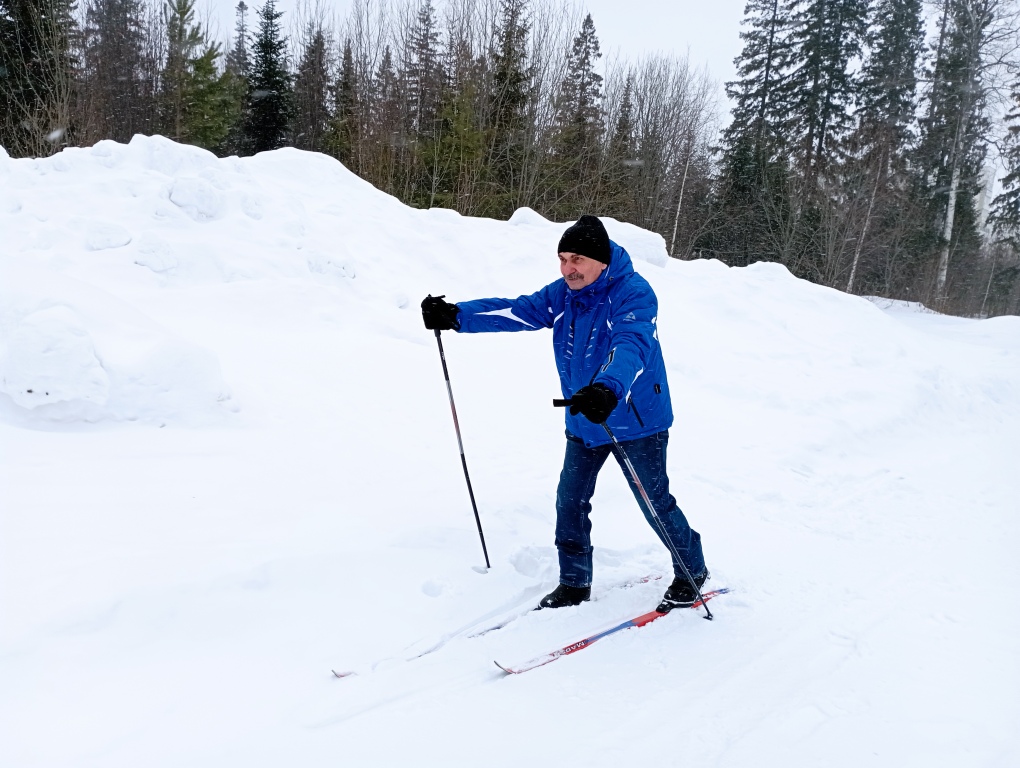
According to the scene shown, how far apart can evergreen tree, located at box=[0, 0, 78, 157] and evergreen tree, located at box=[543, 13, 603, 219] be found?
50.1 feet

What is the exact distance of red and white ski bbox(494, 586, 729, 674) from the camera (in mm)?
2688

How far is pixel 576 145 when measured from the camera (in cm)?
2328

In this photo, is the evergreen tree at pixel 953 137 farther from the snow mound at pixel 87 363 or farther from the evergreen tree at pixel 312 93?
the snow mound at pixel 87 363

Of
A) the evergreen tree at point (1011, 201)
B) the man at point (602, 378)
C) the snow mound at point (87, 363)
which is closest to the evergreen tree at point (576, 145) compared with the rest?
the evergreen tree at point (1011, 201)

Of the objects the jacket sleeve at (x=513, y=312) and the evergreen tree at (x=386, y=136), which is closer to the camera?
the jacket sleeve at (x=513, y=312)

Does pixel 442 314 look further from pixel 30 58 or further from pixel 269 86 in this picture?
pixel 269 86

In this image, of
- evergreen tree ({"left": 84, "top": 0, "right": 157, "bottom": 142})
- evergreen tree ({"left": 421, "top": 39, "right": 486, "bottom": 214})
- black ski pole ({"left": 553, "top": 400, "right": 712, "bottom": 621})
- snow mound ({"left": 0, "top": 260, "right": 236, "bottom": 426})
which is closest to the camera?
black ski pole ({"left": 553, "top": 400, "right": 712, "bottom": 621})

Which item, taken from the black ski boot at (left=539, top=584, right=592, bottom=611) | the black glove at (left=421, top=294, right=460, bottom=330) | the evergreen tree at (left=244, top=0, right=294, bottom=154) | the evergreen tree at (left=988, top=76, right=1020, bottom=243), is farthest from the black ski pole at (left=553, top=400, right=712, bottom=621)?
the evergreen tree at (left=244, top=0, right=294, bottom=154)

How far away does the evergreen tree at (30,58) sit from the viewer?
19.9 metres

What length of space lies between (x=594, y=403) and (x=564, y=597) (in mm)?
1284

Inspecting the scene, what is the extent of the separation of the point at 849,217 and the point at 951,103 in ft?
22.1

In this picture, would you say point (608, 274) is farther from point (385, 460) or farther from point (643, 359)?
point (385, 460)

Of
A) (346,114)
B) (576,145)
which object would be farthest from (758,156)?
(346,114)

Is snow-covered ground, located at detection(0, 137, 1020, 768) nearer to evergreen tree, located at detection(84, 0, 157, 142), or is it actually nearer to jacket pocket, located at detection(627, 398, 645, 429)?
jacket pocket, located at detection(627, 398, 645, 429)
